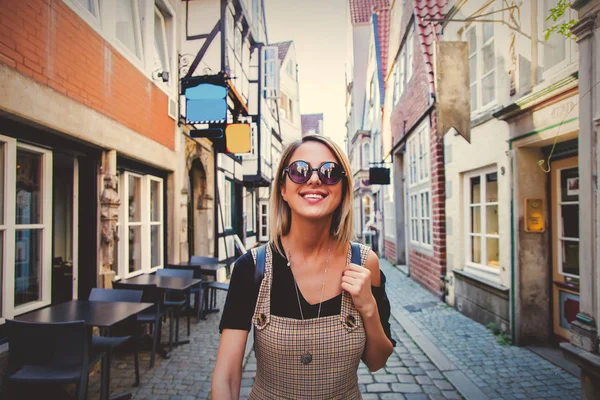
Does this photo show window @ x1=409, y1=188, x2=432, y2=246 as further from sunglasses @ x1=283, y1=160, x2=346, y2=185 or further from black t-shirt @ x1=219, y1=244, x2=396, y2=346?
black t-shirt @ x1=219, y1=244, x2=396, y2=346

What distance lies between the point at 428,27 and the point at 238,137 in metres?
4.49

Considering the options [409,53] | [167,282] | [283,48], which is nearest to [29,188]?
[167,282]

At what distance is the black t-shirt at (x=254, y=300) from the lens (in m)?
1.36

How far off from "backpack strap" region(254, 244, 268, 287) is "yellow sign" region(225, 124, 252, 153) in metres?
6.49

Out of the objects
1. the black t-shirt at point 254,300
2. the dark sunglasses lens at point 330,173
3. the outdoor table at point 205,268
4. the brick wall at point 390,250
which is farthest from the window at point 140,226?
the brick wall at point 390,250

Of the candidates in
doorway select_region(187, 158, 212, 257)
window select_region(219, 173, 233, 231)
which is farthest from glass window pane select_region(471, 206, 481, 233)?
window select_region(219, 173, 233, 231)

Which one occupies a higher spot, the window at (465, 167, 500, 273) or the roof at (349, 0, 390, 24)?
the roof at (349, 0, 390, 24)

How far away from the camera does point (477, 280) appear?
17.9 feet

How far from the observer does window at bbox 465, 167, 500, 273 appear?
528cm

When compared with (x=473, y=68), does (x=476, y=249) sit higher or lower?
lower

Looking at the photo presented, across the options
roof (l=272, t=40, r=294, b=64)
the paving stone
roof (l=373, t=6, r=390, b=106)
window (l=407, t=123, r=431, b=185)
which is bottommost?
the paving stone

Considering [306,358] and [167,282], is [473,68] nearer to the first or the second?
[167,282]

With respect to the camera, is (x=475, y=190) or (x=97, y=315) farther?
(x=475, y=190)

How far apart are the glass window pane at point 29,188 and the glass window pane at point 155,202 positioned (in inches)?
101
